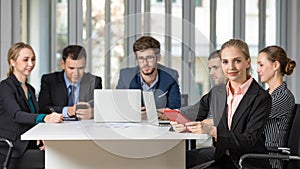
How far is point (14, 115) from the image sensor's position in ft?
11.9

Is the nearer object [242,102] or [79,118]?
[242,102]

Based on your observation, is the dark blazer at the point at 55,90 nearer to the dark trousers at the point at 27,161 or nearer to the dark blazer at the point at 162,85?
the dark blazer at the point at 162,85

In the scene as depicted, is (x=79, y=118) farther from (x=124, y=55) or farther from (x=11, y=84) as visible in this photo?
(x=124, y=55)

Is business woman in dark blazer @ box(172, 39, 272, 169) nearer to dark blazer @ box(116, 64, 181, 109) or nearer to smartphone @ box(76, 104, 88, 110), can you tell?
dark blazer @ box(116, 64, 181, 109)

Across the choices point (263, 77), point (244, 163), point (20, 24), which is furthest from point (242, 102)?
point (20, 24)

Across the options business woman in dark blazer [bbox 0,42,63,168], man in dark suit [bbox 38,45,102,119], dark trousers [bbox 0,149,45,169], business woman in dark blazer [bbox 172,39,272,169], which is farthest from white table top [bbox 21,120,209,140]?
man in dark suit [bbox 38,45,102,119]

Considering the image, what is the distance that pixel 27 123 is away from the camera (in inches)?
142

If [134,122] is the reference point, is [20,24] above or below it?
above

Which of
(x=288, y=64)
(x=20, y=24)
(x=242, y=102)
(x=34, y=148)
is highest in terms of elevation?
(x=20, y=24)

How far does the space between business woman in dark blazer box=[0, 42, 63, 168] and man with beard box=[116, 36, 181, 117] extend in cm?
63

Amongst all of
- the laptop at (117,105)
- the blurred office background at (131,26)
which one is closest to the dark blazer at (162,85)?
the laptop at (117,105)

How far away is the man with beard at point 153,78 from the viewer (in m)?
3.72

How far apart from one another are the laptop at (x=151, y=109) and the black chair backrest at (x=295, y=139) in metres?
0.71

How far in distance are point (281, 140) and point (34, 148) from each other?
1.70m
